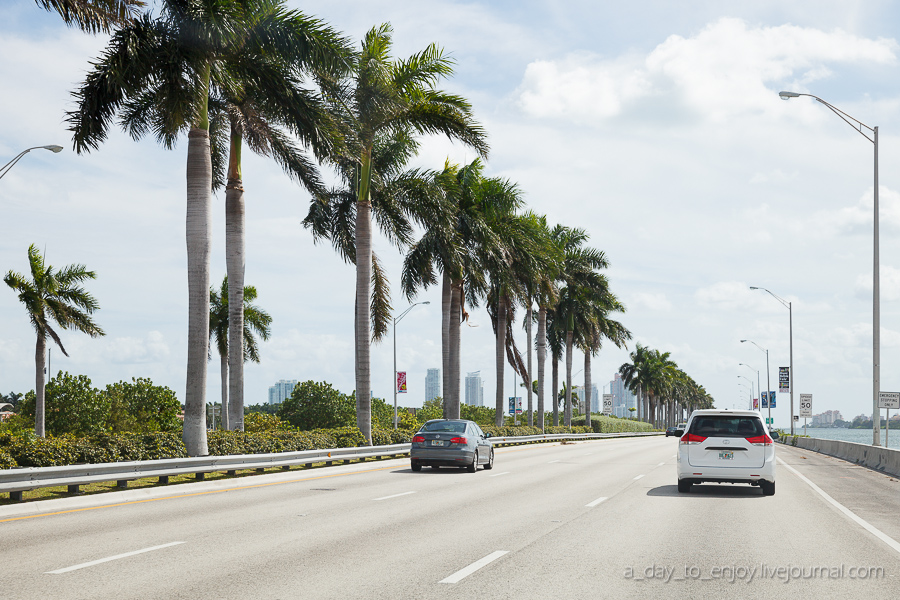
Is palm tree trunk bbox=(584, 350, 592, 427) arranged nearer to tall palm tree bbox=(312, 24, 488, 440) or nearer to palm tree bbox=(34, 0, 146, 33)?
tall palm tree bbox=(312, 24, 488, 440)

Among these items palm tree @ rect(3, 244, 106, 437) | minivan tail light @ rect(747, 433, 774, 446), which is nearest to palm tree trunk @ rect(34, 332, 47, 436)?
palm tree @ rect(3, 244, 106, 437)

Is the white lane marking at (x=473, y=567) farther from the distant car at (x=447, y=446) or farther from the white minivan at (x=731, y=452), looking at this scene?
the distant car at (x=447, y=446)

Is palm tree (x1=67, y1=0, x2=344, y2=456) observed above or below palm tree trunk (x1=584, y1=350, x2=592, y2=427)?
above

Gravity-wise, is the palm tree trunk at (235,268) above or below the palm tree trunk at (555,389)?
above

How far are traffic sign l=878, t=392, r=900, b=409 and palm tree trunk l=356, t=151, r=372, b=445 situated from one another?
1762 centimetres

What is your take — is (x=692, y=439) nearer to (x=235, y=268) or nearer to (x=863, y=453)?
(x=235, y=268)

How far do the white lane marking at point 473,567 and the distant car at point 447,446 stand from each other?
14.6 metres

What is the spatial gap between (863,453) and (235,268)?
2368 centimetres

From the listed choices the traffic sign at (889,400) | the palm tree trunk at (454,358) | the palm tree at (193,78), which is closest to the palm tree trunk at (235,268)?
the palm tree at (193,78)

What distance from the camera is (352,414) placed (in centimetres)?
5306

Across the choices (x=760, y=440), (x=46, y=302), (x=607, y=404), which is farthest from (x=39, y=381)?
(x=607, y=404)

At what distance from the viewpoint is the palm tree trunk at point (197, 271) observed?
21.4 meters

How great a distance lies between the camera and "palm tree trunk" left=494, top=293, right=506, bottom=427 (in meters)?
49.5

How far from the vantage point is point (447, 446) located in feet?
81.2
